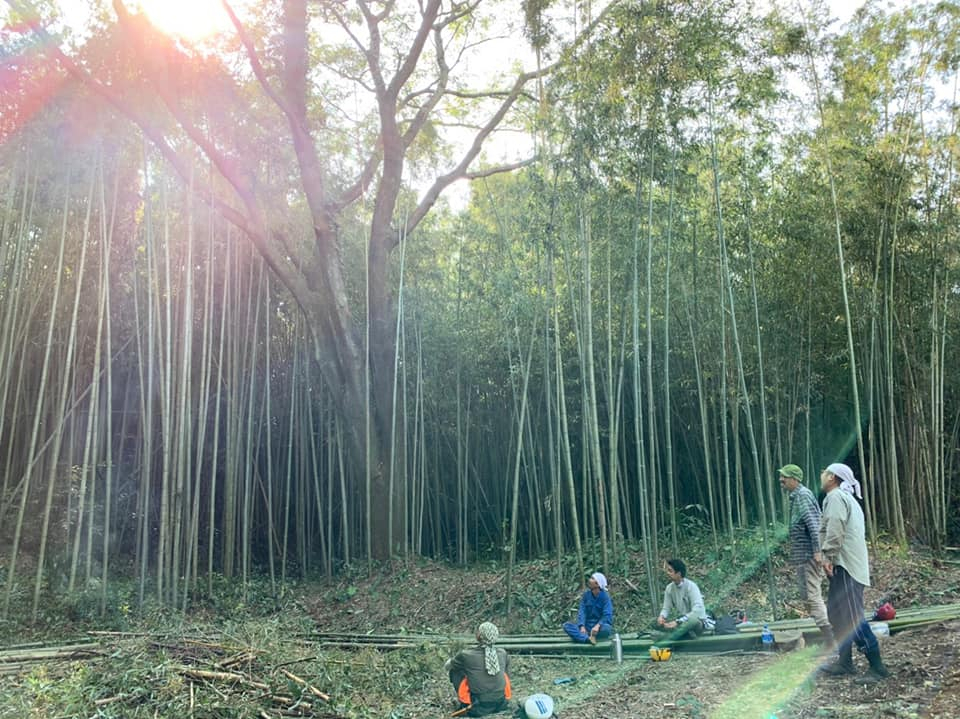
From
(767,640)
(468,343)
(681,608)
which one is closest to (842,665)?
(767,640)

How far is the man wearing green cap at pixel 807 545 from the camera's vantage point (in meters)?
4.04

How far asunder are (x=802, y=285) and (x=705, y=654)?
4480 millimetres

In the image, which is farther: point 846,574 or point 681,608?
point 681,608

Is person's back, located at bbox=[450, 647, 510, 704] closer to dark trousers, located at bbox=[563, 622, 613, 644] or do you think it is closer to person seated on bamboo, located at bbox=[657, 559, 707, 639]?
dark trousers, located at bbox=[563, 622, 613, 644]

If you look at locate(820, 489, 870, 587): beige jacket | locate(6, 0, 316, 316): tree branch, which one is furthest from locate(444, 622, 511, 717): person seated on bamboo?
locate(6, 0, 316, 316): tree branch

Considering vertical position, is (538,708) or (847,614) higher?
(847,614)

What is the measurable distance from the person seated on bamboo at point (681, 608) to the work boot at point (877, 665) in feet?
4.33

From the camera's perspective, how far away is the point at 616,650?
482 centimetres

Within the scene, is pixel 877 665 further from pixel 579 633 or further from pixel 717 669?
pixel 579 633

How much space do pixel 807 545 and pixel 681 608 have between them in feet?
3.94

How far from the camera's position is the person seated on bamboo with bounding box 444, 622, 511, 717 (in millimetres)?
4047

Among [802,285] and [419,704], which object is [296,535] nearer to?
[419,704]

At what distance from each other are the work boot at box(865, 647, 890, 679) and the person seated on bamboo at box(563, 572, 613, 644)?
1.87m

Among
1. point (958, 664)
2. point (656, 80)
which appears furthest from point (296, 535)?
point (958, 664)
